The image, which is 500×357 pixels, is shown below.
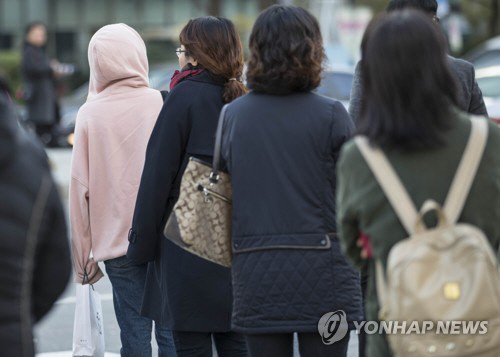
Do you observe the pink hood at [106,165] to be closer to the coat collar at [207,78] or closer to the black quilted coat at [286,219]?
the coat collar at [207,78]

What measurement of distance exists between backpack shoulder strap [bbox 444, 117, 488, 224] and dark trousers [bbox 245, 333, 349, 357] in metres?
1.04

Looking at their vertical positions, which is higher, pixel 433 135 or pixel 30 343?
pixel 433 135

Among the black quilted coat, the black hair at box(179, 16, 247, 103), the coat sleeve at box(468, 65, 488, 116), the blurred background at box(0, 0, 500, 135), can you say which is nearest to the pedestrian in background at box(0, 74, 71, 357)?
the black quilted coat

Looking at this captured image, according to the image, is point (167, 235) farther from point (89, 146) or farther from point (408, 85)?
point (408, 85)

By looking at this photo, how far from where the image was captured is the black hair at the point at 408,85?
3.15 m

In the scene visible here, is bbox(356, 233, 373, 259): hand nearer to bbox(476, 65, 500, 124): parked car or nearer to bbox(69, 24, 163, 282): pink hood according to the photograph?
bbox(69, 24, 163, 282): pink hood

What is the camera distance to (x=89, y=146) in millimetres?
5258

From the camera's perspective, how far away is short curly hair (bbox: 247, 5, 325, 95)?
13.2 feet

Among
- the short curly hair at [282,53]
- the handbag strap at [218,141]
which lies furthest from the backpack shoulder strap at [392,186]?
the handbag strap at [218,141]

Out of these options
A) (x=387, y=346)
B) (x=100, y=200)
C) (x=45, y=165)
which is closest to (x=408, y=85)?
(x=387, y=346)

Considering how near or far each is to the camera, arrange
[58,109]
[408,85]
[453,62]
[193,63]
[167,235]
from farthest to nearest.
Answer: [58,109]
[453,62]
[193,63]
[167,235]
[408,85]

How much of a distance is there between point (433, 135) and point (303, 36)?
103cm

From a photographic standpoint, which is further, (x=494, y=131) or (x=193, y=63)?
(x=193, y=63)

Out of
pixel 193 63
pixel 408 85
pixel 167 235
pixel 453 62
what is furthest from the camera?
pixel 453 62
